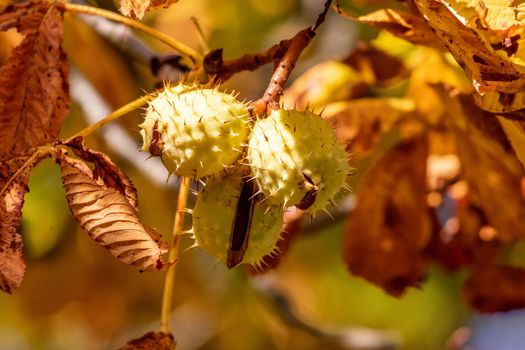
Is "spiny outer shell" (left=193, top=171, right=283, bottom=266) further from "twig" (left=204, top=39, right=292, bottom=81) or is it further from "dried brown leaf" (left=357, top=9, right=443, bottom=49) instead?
"dried brown leaf" (left=357, top=9, right=443, bottom=49)

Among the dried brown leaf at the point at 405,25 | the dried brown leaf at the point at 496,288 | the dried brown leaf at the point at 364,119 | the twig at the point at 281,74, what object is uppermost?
the twig at the point at 281,74

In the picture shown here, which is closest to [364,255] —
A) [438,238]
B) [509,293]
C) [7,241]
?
[438,238]

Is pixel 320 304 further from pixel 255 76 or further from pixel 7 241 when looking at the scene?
pixel 7 241

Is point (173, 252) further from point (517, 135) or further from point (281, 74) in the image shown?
point (517, 135)

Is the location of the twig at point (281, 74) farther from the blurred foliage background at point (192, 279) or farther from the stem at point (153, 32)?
the blurred foliage background at point (192, 279)

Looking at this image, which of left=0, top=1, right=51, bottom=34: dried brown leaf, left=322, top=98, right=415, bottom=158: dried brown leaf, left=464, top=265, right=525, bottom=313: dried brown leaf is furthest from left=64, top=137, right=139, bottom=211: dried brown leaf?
left=464, top=265, right=525, bottom=313: dried brown leaf

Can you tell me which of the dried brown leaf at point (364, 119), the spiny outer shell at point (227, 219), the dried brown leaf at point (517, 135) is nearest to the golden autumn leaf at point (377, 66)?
the dried brown leaf at point (364, 119)
